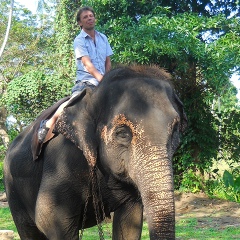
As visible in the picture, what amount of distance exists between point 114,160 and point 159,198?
2.12 ft

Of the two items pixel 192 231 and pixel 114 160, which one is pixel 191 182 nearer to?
pixel 192 231

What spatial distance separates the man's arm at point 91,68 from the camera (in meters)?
5.04

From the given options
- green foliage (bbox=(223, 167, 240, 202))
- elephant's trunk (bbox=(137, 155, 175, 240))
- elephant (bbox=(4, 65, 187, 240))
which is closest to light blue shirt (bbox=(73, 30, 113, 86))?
elephant (bbox=(4, 65, 187, 240))

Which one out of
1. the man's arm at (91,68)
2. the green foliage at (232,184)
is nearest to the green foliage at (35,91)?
the green foliage at (232,184)

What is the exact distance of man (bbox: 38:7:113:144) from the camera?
5125 mm

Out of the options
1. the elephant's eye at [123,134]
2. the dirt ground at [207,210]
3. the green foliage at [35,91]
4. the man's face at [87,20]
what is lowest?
the dirt ground at [207,210]

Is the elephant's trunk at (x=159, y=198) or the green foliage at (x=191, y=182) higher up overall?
the green foliage at (x=191, y=182)

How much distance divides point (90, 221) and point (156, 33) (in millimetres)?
6722

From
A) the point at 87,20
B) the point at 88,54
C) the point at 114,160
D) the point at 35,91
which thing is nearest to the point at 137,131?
the point at 114,160

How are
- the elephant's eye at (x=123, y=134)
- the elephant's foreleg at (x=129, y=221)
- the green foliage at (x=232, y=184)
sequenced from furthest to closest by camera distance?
the green foliage at (x=232, y=184), the elephant's foreleg at (x=129, y=221), the elephant's eye at (x=123, y=134)

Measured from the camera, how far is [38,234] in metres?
6.03

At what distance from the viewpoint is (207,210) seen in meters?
12.1

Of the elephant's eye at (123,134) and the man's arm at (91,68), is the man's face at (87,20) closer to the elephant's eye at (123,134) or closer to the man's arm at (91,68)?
the man's arm at (91,68)

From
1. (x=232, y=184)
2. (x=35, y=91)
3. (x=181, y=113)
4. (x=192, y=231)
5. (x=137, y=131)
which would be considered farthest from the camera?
(x=35, y=91)
